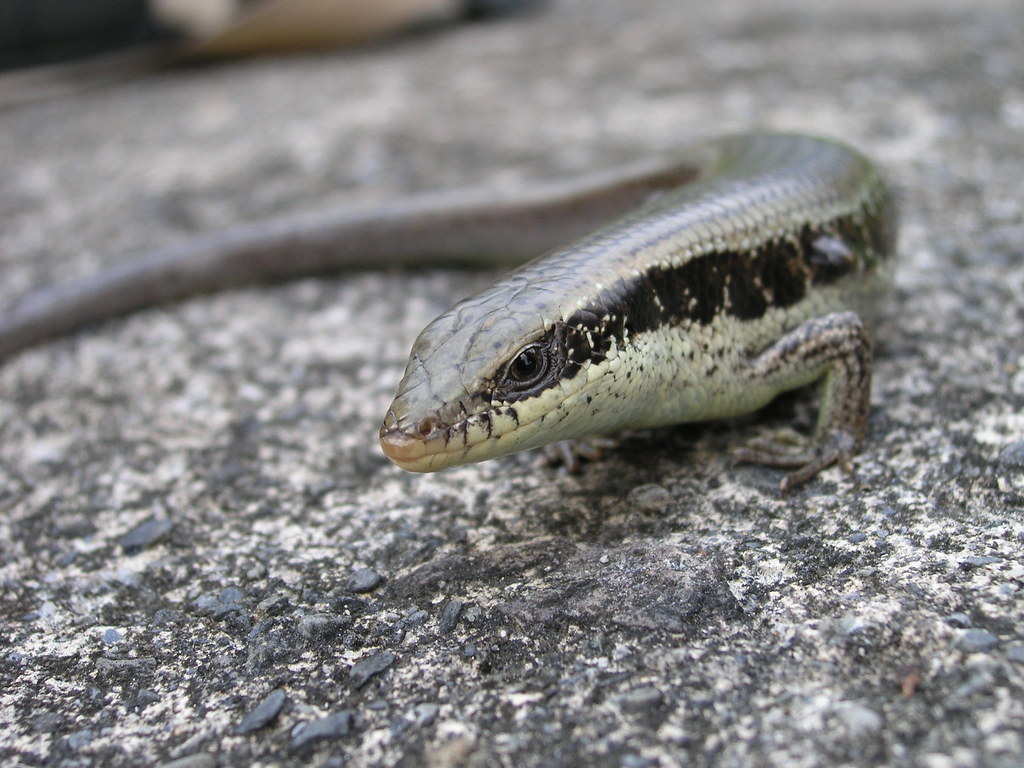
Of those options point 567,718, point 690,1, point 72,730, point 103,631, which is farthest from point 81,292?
point 690,1

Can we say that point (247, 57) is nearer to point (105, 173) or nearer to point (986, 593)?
point (105, 173)

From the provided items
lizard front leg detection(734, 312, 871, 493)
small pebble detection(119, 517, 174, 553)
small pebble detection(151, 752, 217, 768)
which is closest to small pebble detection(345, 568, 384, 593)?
small pebble detection(151, 752, 217, 768)

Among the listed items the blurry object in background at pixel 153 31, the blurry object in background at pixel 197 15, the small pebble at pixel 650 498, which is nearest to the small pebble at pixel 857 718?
the small pebble at pixel 650 498

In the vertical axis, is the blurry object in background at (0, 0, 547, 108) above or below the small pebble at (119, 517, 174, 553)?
above

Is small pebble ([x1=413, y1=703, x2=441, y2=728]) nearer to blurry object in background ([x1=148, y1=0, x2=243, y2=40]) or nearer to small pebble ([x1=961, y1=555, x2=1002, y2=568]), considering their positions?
small pebble ([x1=961, y1=555, x2=1002, y2=568])

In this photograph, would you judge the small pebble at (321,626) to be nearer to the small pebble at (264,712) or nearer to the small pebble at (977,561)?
the small pebble at (264,712)

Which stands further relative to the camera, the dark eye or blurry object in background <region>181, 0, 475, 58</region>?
blurry object in background <region>181, 0, 475, 58</region>

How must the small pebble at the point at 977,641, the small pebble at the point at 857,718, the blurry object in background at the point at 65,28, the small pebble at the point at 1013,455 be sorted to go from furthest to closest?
1. the blurry object in background at the point at 65,28
2. the small pebble at the point at 1013,455
3. the small pebble at the point at 977,641
4. the small pebble at the point at 857,718
